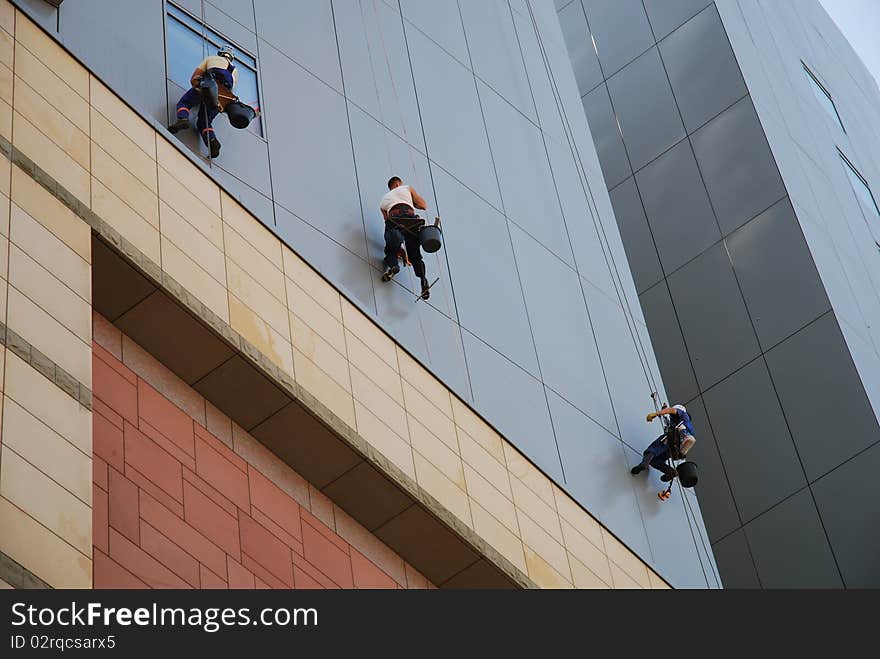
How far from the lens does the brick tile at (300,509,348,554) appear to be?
14180 millimetres

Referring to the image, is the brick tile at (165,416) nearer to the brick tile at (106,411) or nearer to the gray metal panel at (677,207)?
the brick tile at (106,411)

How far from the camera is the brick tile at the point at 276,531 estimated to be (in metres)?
13.4

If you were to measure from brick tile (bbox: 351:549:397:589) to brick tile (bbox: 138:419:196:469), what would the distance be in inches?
92.6

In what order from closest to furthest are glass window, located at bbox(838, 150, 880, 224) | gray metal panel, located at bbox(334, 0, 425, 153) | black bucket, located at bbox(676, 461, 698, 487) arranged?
1. gray metal panel, located at bbox(334, 0, 425, 153)
2. black bucket, located at bbox(676, 461, 698, 487)
3. glass window, located at bbox(838, 150, 880, 224)

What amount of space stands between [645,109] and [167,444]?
22218mm

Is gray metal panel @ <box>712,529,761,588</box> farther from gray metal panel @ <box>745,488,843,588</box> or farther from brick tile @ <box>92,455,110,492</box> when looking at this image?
brick tile @ <box>92,455,110,492</box>

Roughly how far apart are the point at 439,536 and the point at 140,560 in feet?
14.2

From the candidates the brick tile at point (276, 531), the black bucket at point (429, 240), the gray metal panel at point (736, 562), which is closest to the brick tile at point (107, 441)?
the brick tile at point (276, 531)

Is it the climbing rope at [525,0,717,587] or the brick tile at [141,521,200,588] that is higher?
the climbing rope at [525,0,717,587]

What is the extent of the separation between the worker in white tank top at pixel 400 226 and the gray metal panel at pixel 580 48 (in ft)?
56.1

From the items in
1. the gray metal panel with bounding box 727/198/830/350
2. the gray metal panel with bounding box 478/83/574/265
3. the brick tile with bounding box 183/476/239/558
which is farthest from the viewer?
the gray metal panel with bounding box 727/198/830/350

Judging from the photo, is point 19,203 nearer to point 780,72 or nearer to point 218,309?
point 218,309

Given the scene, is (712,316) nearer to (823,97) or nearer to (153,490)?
(823,97)

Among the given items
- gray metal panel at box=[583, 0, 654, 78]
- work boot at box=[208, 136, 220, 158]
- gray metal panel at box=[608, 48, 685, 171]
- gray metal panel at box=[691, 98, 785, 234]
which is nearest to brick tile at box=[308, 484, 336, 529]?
work boot at box=[208, 136, 220, 158]
